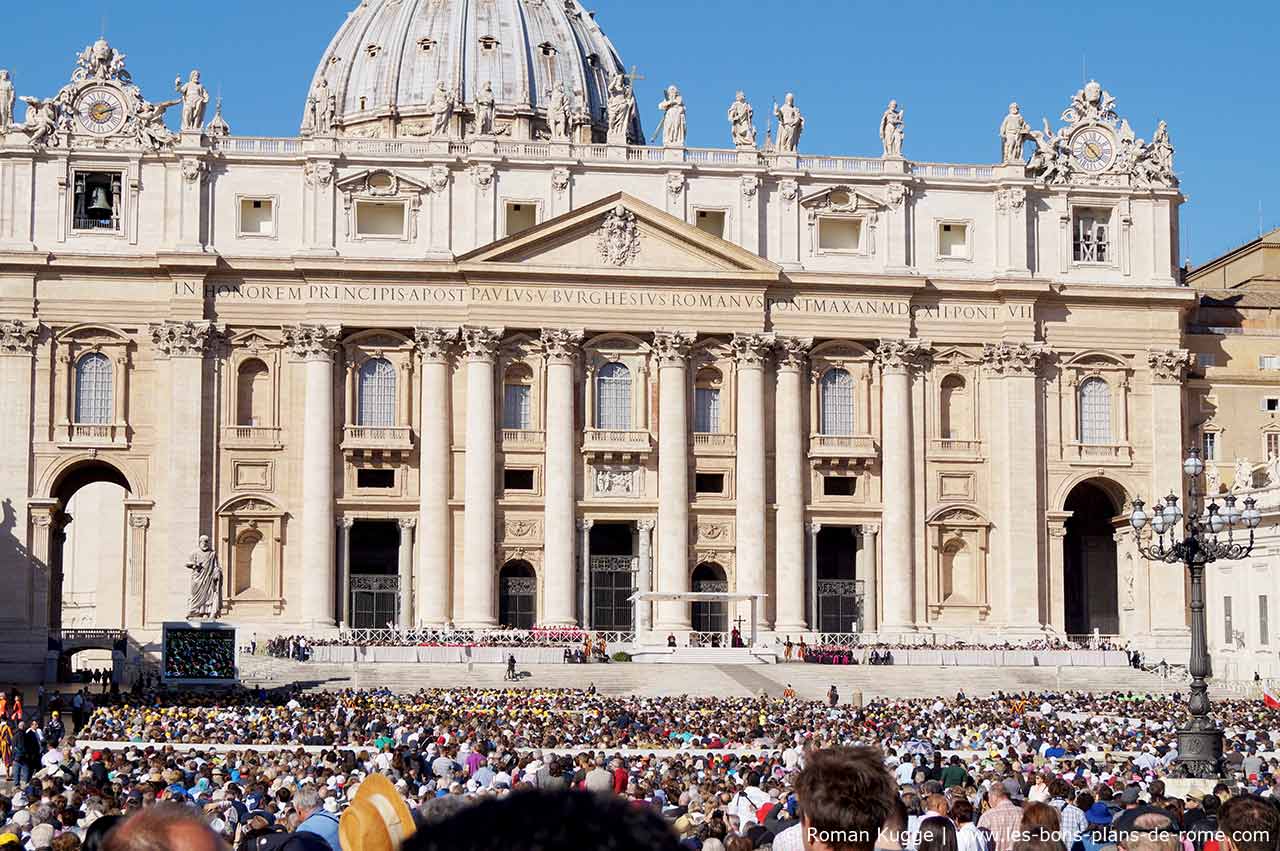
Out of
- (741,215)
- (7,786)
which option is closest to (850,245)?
(741,215)

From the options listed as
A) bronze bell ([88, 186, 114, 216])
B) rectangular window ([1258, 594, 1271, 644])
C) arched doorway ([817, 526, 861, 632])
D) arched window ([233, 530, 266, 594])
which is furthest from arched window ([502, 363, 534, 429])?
rectangular window ([1258, 594, 1271, 644])

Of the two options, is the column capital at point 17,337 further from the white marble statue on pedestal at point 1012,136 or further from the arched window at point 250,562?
the white marble statue on pedestal at point 1012,136

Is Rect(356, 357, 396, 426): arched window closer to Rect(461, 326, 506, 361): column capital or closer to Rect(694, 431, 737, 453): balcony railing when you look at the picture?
Rect(461, 326, 506, 361): column capital

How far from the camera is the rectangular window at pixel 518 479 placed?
74.8 meters

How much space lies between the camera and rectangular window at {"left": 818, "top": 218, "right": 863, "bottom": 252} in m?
78.1

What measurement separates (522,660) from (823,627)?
53.1 ft

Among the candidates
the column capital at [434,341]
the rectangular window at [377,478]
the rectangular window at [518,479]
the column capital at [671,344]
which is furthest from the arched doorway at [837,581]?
the rectangular window at [377,478]

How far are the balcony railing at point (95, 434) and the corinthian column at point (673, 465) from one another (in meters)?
20.0

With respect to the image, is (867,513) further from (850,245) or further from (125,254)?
(125,254)

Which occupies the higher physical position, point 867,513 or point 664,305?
point 664,305

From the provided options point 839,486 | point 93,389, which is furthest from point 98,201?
point 839,486

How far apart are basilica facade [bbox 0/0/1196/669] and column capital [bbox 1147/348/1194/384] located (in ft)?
0.41

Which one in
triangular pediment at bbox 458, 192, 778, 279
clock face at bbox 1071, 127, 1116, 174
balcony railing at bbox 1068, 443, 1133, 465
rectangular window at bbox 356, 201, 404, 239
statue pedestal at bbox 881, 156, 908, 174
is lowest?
balcony railing at bbox 1068, 443, 1133, 465

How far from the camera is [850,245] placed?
78.5 m
